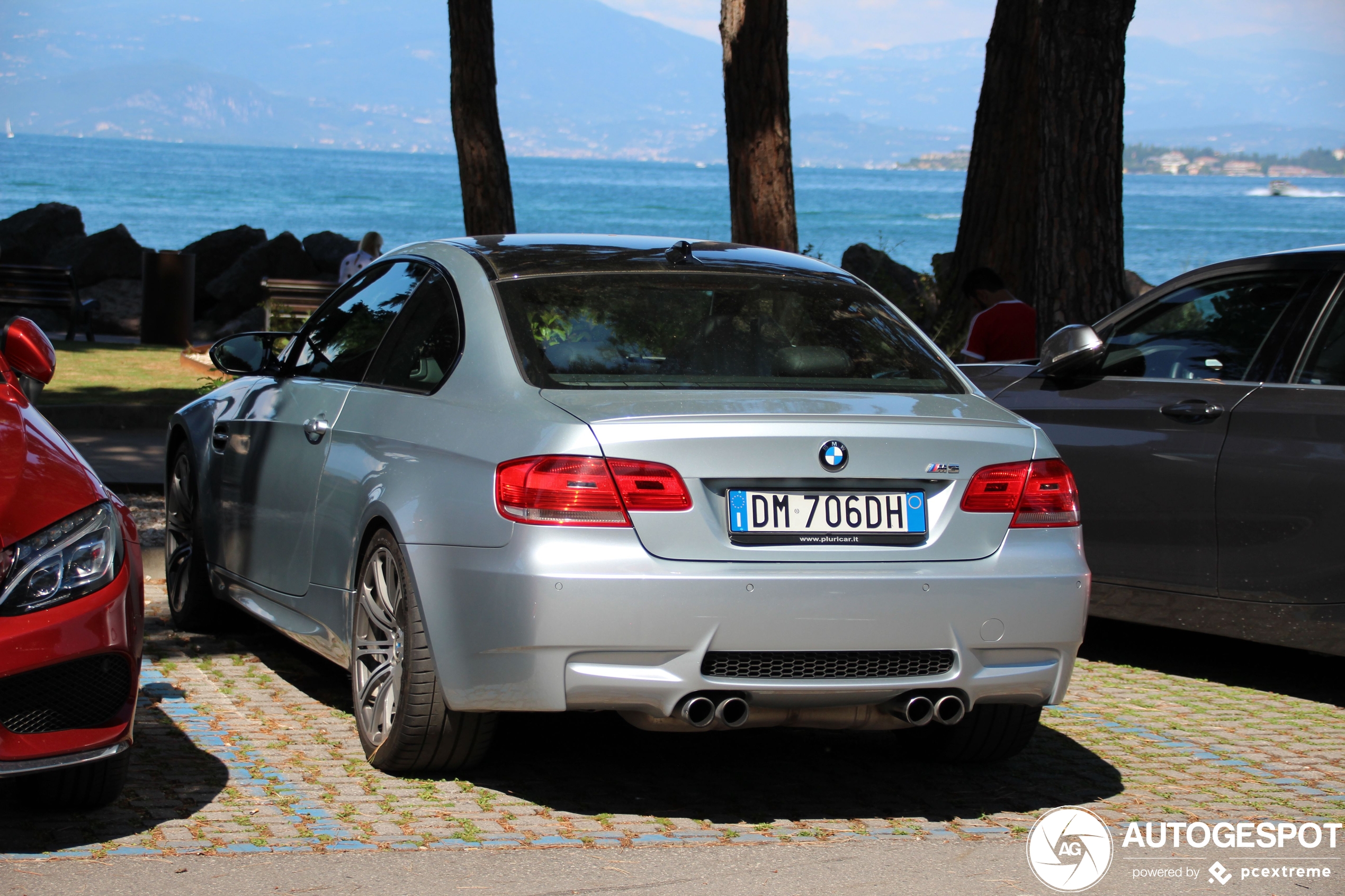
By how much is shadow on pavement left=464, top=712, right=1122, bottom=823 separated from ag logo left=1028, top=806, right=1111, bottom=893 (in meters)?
0.16

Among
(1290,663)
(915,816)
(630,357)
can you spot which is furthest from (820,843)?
(1290,663)

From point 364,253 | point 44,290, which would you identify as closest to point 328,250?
point 44,290

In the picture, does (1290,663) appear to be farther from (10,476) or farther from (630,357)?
(10,476)

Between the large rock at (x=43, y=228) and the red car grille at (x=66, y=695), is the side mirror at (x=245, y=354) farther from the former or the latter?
the large rock at (x=43, y=228)

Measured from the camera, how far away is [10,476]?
4.16 m

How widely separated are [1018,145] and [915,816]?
12.6 metres

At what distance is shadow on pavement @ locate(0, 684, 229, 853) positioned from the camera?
4207mm

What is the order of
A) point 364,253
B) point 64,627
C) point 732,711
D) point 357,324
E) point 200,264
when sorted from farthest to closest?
point 200,264 < point 364,253 < point 357,324 < point 732,711 < point 64,627

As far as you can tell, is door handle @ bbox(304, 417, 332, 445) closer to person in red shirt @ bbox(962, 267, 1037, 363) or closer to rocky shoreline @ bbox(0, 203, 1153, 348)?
person in red shirt @ bbox(962, 267, 1037, 363)

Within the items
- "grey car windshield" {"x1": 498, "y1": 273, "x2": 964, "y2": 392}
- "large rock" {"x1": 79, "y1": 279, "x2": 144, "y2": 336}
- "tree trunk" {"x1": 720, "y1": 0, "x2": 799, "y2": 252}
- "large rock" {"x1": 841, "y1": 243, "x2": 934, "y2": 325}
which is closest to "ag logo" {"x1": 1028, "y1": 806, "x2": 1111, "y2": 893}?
"grey car windshield" {"x1": 498, "y1": 273, "x2": 964, "y2": 392}

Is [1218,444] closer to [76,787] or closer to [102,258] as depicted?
[76,787]

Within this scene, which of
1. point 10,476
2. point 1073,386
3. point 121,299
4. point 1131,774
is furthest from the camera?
Answer: point 121,299

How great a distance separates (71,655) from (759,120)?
10.1m

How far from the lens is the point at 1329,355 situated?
6.25 metres
